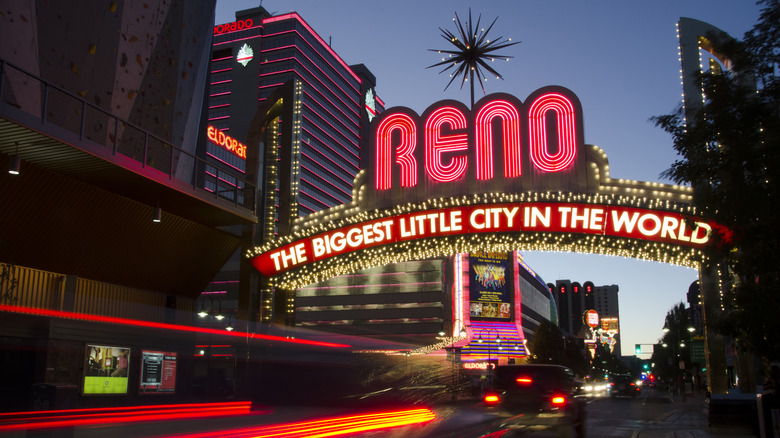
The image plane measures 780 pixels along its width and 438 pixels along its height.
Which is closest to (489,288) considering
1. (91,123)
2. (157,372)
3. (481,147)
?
(481,147)

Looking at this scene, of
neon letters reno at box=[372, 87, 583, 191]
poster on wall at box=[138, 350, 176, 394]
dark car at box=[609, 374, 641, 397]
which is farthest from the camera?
dark car at box=[609, 374, 641, 397]

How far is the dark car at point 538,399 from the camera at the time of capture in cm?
1469

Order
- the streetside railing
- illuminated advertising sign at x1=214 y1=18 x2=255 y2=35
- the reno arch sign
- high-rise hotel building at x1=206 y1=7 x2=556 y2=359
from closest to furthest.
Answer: the streetside railing
the reno arch sign
high-rise hotel building at x1=206 y1=7 x2=556 y2=359
illuminated advertising sign at x1=214 y1=18 x2=255 y2=35

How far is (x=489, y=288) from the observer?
4587 inches

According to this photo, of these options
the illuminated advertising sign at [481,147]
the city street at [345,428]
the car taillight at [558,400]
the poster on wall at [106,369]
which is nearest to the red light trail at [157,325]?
the poster on wall at [106,369]

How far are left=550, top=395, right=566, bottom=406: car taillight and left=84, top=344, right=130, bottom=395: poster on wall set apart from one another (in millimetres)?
15051

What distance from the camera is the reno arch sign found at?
21.7m

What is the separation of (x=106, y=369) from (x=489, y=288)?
99057 mm

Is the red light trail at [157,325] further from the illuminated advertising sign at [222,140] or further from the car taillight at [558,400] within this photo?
the illuminated advertising sign at [222,140]

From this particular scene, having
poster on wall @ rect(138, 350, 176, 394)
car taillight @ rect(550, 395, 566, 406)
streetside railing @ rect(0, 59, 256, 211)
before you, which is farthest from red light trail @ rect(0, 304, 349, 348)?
car taillight @ rect(550, 395, 566, 406)

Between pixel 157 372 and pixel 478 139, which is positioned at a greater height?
pixel 478 139

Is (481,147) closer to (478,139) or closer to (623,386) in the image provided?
(478,139)

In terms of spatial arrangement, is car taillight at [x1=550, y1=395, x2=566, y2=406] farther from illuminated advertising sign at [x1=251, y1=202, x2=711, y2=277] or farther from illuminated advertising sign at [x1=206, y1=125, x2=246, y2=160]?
illuminated advertising sign at [x1=206, y1=125, x2=246, y2=160]

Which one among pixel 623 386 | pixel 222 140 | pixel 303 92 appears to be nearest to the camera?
pixel 623 386
